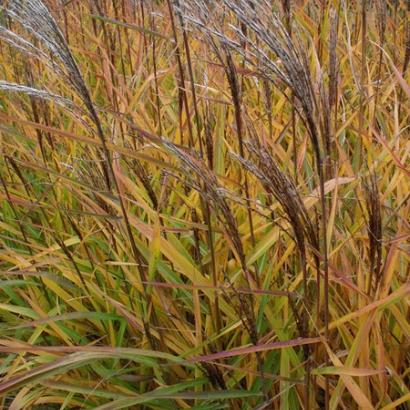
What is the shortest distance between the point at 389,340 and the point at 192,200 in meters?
0.54

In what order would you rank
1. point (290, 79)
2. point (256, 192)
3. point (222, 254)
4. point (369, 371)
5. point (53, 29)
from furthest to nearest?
point (256, 192)
point (222, 254)
point (369, 371)
point (53, 29)
point (290, 79)

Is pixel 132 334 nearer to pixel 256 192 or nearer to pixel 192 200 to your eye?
pixel 192 200

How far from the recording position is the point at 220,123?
4.75ft

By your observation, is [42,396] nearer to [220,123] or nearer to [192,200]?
[192,200]

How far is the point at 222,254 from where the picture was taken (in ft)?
4.56

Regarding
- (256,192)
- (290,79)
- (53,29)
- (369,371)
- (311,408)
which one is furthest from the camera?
(256,192)

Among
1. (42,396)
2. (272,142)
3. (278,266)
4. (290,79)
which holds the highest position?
(290,79)

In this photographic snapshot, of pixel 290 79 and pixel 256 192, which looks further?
pixel 256 192

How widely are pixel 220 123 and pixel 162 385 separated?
0.60 m

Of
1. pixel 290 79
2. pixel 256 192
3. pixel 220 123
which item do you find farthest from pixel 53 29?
pixel 256 192

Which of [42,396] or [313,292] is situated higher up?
[313,292]

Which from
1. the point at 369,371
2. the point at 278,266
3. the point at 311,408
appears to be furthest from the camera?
the point at 278,266

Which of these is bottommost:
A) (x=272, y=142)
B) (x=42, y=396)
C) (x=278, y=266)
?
(x=42, y=396)

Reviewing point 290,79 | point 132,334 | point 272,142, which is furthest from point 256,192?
point 290,79
